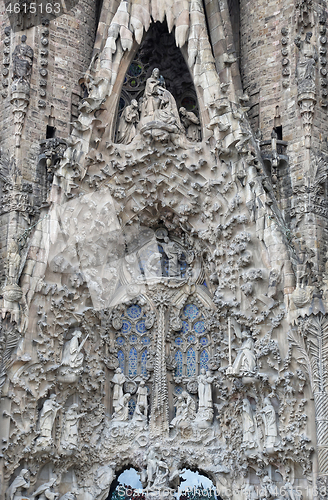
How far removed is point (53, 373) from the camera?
41.0 ft

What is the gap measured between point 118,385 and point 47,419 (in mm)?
1575

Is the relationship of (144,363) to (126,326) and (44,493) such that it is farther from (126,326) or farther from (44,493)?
(44,493)

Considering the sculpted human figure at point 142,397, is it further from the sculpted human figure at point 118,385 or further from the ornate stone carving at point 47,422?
the ornate stone carving at point 47,422

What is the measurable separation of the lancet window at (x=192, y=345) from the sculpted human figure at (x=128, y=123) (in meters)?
3.19

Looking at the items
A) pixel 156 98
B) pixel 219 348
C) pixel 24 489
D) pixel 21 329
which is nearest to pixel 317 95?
pixel 156 98

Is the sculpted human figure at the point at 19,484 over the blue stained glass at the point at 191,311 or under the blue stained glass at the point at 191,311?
under

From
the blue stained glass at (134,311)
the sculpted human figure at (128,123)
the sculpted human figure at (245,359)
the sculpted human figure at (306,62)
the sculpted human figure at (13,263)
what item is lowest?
the sculpted human figure at (245,359)

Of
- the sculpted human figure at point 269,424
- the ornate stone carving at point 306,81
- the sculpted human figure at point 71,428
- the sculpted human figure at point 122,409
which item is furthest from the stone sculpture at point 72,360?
the ornate stone carving at point 306,81

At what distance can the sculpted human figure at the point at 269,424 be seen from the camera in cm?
1182

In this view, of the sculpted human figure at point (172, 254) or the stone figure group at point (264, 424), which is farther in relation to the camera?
the sculpted human figure at point (172, 254)

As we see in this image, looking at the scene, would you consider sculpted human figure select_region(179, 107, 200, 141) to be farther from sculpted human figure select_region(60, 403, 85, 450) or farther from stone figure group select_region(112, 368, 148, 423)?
sculpted human figure select_region(60, 403, 85, 450)

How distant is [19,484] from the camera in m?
12.0

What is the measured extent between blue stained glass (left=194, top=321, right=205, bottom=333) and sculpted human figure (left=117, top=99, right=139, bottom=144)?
3401mm
